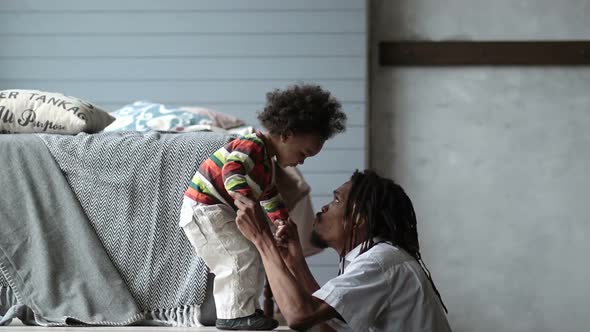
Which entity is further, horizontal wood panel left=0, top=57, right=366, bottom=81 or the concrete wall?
the concrete wall

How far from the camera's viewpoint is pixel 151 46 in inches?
181

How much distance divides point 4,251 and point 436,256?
9.01 ft

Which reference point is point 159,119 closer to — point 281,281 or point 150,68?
point 150,68

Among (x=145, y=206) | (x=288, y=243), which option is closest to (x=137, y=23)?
(x=145, y=206)

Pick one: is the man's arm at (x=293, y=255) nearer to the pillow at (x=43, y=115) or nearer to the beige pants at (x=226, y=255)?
the beige pants at (x=226, y=255)

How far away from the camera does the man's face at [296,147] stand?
2344 mm

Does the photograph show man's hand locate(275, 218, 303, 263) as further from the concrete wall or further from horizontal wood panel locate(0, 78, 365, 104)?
the concrete wall

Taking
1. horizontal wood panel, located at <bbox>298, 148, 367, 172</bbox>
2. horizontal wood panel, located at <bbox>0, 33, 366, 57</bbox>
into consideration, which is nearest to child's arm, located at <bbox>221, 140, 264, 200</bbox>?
horizontal wood panel, located at <bbox>298, 148, 367, 172</bbox>

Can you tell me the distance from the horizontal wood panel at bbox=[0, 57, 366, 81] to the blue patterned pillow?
0.93 m

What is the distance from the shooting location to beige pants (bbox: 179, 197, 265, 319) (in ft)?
7.55

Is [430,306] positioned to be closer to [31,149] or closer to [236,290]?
[236,290]

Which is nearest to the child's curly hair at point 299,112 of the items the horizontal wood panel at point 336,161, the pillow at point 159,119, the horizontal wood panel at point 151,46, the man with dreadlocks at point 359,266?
the man with dreadlocks at point 359,266

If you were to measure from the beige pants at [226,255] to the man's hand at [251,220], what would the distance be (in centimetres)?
14

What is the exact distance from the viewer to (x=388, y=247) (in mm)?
2119
